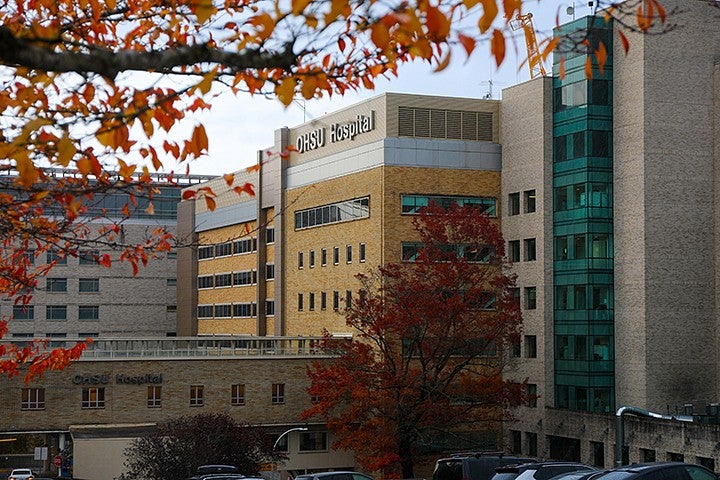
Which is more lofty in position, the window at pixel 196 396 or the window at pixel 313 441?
the window at pixel 196 396

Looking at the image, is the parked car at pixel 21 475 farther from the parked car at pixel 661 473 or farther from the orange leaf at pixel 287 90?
the orange leaf at pixel 287 90

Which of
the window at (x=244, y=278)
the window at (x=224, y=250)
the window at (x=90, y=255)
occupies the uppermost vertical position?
the window at (x=224, y=250)

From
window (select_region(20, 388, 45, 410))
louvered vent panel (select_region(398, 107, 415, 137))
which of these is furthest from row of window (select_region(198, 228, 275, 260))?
window (select_region(20, 388, 45, 410))

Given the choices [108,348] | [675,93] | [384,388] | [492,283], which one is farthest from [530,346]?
[108,348]

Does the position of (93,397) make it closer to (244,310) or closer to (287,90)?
(244,310)

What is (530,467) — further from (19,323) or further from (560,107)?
(19,323)

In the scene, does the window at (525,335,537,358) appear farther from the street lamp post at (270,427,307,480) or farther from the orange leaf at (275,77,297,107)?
the orange leaf at (275,77,297,107)

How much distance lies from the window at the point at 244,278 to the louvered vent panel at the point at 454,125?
815 inches

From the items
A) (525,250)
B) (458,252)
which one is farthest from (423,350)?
(525,250)

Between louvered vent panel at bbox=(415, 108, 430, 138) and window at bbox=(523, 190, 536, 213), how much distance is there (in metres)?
5.99

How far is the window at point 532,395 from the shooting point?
5378 cm

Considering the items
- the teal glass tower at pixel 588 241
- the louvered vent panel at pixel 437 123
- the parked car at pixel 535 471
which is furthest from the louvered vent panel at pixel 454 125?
the parked car at pixel 535 471

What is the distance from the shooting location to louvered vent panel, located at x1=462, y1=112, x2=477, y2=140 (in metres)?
62.4

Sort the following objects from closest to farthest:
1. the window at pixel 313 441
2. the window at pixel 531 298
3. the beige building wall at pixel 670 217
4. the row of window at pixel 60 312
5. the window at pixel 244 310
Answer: the beige building wall at pixel 670 217 < the window at pixel 531 298 < the window at pixel 313 441 < the window at pixel 244 310 < the row of window at pixel 60 312
